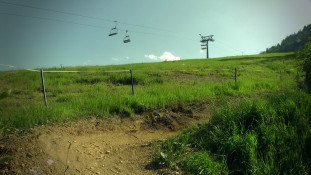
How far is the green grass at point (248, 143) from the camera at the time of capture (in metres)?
5.91

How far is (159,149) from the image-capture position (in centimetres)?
662

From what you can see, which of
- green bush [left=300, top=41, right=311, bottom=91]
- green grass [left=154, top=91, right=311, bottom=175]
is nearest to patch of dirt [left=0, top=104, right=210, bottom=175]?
green grass [left=154, top=91, right=311, bottom=175]

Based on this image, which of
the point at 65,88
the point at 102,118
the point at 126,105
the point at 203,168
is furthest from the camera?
the point at 65,88

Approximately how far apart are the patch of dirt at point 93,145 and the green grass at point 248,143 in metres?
0.75

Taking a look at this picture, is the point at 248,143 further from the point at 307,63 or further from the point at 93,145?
the point at 307,63

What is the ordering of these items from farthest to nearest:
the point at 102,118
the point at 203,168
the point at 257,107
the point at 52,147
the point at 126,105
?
the point at 126,105 < the point at 102,118 < the point at 257,107 < the point at 52,147 < the point at 203,168

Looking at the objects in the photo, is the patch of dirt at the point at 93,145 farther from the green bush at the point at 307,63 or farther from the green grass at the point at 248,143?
the green bush at the point at 307,63

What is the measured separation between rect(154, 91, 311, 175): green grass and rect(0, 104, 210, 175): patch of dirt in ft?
2.47

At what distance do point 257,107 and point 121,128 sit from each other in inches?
143

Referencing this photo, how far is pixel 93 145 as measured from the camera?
23.7ft

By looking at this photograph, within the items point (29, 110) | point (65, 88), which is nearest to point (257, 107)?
point (29, 110)

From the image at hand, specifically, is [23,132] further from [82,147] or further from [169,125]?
[169,125]

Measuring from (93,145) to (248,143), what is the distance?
11.0 feet

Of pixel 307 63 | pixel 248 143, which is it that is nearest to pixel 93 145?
pixel 248 143
